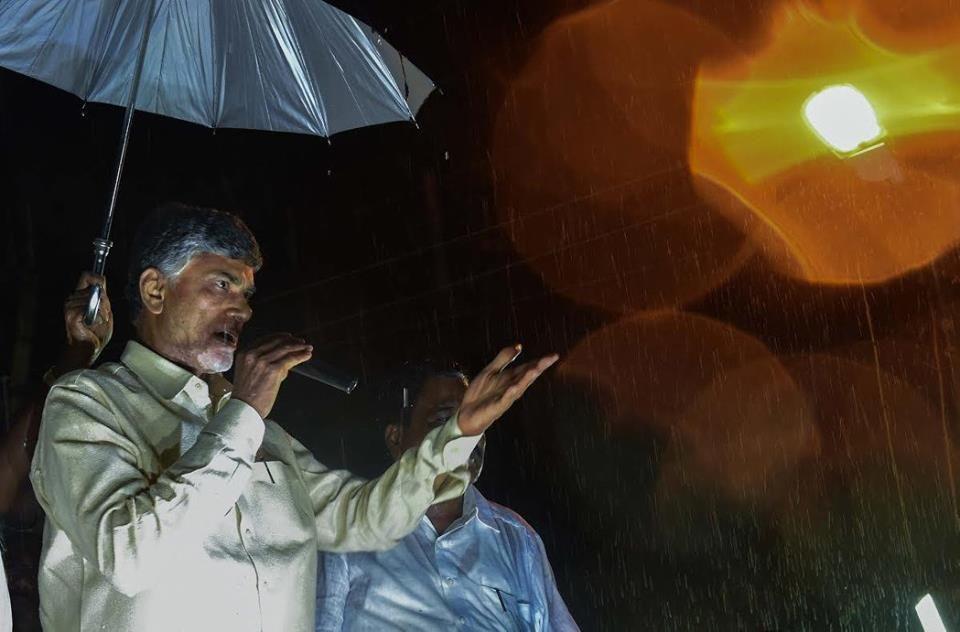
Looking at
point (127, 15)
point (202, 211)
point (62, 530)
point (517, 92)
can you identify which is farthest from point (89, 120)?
point (62, 530)

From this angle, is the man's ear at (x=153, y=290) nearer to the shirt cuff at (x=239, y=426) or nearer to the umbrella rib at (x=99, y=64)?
the shirt cuff at (x=239, y=426)

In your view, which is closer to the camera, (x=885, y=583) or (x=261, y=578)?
(x=261, y=578)

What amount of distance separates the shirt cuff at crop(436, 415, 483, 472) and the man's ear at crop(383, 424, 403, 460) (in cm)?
154

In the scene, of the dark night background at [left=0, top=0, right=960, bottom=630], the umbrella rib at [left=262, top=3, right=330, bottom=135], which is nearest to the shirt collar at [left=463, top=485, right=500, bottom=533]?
the umbrella rib at [left=262, top=3, right=330, bottom=135]

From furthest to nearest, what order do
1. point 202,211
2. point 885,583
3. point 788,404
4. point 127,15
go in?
point 788,404 → point 885,583 → point 127,15 → point 202,211

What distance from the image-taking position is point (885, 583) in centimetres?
580

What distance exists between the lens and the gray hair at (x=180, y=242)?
108 inches

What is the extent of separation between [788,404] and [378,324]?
2.10 m

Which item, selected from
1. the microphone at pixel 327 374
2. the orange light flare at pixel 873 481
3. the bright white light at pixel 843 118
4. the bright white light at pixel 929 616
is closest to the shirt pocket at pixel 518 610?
the microphone at pixel 327 374

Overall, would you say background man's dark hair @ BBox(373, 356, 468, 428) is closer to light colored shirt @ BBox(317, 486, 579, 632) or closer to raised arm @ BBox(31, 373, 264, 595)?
light colored shirt @ BBox(317, 486, 579, 632)

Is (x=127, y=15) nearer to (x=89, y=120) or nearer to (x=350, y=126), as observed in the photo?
(x=350, y=126)

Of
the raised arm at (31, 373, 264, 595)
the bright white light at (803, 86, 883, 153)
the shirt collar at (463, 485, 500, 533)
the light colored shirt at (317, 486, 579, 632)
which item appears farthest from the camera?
the bright white light at (803, 86, 883, 153)

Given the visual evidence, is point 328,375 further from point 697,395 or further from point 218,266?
point 697,395

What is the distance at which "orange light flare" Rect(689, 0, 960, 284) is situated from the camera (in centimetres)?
576
